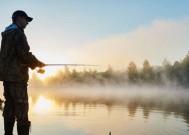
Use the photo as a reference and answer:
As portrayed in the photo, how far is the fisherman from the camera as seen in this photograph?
8.02 m

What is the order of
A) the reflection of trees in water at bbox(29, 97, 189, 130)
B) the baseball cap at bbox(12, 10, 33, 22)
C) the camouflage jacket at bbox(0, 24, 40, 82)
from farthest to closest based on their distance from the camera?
1. the reflection of trees in water at bbox(29, 97, 189, 130)
2. the baseball cap at bbox(12, 10, 33, 22)
3. the camouflage jacket at bbox(0, 24, 40, 82)

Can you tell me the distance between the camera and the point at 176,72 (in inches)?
5955

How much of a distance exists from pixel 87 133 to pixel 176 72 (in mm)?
130320

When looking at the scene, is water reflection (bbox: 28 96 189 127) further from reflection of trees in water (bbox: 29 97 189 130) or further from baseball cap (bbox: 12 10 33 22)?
baseball cap (bbox: 12 10 33 22)

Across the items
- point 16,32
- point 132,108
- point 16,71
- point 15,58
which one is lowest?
point 132,108

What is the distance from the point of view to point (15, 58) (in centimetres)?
814

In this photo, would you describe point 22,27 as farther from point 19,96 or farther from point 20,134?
point 20,134

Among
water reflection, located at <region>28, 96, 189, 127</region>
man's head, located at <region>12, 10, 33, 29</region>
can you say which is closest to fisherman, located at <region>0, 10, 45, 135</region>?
man's head, located at <region>12, 10, 33, 29</region>

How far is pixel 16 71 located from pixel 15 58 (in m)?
0.35

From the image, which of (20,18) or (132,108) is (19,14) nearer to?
Answer: (20,18)

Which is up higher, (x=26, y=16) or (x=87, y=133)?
(x=26, y=16)

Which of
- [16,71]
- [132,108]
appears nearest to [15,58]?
[16,71]

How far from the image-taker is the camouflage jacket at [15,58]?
801cm

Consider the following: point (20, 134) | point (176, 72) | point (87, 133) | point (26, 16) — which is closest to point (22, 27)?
point (26, 16)
